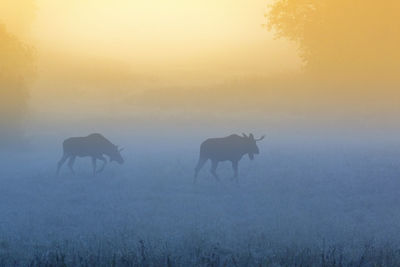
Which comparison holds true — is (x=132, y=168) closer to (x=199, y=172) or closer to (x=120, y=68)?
(x=199, y=172)

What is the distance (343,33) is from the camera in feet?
112

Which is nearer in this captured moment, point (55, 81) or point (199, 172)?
point (199, 172)

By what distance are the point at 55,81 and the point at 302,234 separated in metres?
24.3

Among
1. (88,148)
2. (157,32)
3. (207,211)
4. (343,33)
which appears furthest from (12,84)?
(207,211)

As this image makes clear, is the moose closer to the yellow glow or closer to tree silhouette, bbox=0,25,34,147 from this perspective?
the yellow glow

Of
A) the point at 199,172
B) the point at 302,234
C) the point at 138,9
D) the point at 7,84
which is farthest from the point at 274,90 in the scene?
the point at 302,234

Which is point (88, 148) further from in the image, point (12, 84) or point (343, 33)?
point (343, 33)

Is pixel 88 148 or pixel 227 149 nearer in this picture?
pixel 227 149

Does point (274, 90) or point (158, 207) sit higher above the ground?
point (274, 90)

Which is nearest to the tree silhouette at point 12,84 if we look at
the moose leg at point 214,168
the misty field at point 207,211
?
the misty field at point 207,211

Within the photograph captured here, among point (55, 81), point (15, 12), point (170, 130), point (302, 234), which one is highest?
point (15, 12)

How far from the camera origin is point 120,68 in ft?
98.8

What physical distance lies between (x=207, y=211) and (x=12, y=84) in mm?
20919

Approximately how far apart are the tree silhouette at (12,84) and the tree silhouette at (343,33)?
12.4m
